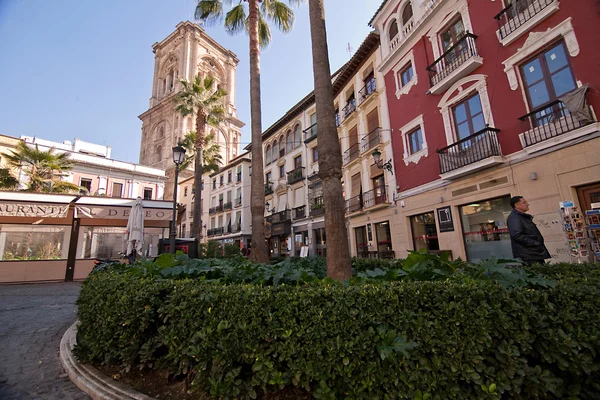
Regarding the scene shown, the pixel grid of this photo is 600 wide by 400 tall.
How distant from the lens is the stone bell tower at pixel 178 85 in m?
47.5

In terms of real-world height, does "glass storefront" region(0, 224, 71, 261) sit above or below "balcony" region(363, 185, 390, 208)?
below

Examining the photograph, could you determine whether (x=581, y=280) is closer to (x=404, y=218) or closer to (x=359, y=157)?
(x=404, y=218)

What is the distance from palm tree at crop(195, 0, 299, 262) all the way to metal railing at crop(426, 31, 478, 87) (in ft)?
20.6

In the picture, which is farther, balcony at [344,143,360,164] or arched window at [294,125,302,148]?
arched window at [294,125,302,148]

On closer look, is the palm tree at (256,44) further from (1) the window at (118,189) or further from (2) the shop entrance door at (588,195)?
(1) the window at (118,189)

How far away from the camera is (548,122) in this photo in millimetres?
7750

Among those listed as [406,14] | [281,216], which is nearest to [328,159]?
[406,14]

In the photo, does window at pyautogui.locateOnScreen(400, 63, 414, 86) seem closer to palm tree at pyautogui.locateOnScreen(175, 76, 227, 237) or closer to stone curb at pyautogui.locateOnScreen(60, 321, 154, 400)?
palm tree at pyautogui.locateOnScreen(175, 76, 227, 237)

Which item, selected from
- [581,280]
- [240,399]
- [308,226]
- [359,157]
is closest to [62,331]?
[240,399]

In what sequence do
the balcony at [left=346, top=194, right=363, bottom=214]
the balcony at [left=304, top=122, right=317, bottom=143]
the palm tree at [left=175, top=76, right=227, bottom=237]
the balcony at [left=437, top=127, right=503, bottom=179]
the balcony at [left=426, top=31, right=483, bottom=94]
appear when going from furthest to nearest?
the balcony at [left=304, top=122, right=317, bottom=143]
the palm tree at [left=175, top=76, right=227, bottom=237]
the balcony at [left=346, top=194, right=363, bottom=214]
the balcony at [left=426, top=31, right=483, bottom=94]
the balcony at [left=437, top=127, right=503, bottom=179]

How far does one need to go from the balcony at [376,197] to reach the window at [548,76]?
7.35 m

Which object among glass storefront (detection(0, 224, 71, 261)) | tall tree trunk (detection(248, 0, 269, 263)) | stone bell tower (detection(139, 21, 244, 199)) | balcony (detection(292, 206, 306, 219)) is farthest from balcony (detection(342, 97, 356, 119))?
stone bell tower (detection(139, 21, 244, 199))

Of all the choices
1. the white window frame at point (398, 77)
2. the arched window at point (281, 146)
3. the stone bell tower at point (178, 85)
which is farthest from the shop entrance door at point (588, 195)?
the stone bell tower at point (178, 85)

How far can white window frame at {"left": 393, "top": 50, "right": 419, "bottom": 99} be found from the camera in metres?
12.8
